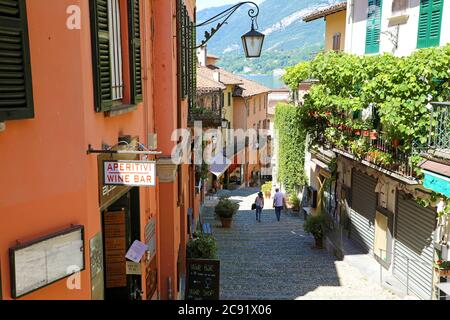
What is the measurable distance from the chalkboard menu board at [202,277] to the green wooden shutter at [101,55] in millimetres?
5808

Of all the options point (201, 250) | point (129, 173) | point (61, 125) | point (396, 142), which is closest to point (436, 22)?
point (396, 142)

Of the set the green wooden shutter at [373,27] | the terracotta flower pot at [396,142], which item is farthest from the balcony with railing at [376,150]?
the green wooden shutter at [373,27]

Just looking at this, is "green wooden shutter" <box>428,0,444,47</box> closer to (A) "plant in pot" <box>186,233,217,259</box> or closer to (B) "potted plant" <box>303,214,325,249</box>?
(B) "potted plant" <box>303,214,325,249</box>

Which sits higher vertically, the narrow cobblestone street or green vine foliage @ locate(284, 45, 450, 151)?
green vine foliage @ locate(284, 45, 450, 151)

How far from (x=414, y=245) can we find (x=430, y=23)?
6079 millimetres

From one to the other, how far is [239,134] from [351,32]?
90.8ft

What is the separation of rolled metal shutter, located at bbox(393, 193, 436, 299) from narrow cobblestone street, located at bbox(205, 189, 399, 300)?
898 mm

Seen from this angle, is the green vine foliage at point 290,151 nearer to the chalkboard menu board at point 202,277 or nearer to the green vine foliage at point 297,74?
the green vine foliage at point 297,74

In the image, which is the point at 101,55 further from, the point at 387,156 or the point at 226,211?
the point at 226,211

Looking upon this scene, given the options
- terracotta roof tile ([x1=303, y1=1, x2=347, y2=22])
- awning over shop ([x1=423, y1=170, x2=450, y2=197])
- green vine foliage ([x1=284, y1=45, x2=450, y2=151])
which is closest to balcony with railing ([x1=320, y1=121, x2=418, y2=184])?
green vine foliage ([x1=284, y1=45, x2=450, y2=151])

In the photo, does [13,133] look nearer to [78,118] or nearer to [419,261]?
[78,118]

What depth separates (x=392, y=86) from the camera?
12586mm

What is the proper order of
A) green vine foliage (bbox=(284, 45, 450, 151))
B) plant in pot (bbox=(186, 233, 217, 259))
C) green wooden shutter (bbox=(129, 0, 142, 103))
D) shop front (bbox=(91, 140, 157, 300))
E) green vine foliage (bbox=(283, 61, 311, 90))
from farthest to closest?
green vine foliage (bbox=(283, 61, 311, 90)), plant in pot (bbox=(186, 233, 217, 259)), green vine foliage (bbox=(284, 45, 450, 151)), shop front (bbox=(91, 140, 157, 300)), green wooden shutter (bbox=(129, 0, 142, 103))

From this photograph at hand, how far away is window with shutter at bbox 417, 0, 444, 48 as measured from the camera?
12984mm
